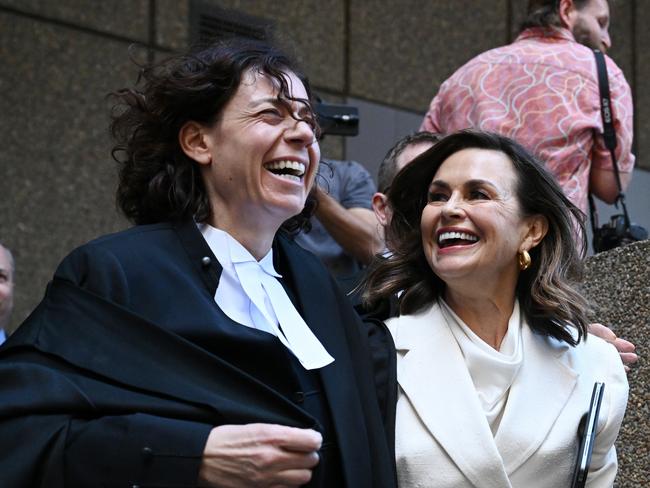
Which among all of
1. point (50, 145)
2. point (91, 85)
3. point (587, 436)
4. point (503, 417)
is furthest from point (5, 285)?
point (587, 436)

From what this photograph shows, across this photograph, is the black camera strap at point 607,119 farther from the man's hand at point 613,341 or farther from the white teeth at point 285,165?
the white teeth at point 285,165

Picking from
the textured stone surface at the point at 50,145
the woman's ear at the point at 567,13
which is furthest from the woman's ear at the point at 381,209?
the textured stone surface at the point at 50,145

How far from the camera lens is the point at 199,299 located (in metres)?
3.19

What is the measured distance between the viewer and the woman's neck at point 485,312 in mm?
3730

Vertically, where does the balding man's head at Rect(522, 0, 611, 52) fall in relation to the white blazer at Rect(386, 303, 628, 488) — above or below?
above

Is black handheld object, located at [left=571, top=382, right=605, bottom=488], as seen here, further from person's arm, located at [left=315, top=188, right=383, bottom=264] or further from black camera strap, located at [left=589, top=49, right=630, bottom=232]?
person's arm, located at [left=315, top=188, right=383, bottom=264]

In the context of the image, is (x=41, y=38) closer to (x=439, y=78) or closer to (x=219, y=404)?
(x=439, y=78)

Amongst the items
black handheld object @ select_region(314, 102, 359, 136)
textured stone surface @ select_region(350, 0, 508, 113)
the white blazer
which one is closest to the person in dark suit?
the white blazer

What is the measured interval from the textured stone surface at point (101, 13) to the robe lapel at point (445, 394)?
3431 mm

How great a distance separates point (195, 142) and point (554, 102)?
71.7 inches

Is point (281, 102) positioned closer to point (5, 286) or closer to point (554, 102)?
point (554, 102)

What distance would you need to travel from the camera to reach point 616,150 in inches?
195

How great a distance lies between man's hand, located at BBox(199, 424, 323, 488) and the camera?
9.47 feet

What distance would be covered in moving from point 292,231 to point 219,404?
3.05ft
